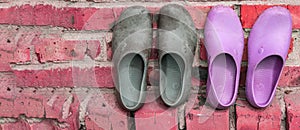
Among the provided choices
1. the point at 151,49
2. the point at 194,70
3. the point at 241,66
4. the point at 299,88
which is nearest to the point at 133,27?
the point at 151,49

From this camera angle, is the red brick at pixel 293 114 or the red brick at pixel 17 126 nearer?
the red brick at pixel 293 114

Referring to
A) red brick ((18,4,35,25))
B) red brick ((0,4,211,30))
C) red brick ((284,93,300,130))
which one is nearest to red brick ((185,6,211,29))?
red brick ((0,4,211,30))

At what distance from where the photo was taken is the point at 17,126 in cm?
130

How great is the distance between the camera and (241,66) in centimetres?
126

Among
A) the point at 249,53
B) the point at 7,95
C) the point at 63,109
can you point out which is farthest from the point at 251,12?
the point at 7,95

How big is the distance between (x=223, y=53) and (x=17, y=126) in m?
0.64

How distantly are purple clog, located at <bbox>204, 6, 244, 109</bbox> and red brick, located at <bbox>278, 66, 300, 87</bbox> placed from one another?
0.14m

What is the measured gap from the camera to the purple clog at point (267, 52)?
1.19m

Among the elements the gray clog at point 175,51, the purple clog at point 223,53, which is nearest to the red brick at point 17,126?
the gray clog at point 175,51

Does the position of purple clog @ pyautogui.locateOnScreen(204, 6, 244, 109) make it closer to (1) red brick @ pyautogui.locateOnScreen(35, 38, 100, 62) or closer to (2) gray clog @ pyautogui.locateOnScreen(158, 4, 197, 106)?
(2) gray clog @ pyautogui.locateOnScreen(158, 4, 197, 106)

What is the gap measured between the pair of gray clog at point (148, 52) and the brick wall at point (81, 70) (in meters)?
0.03

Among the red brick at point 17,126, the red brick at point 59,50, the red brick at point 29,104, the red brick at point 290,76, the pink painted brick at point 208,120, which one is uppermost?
the red brick at point 59,50

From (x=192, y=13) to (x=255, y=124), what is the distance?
35 cm

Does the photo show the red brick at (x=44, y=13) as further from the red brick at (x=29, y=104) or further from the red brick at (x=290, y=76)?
the red brick at (x=290, y=76)
